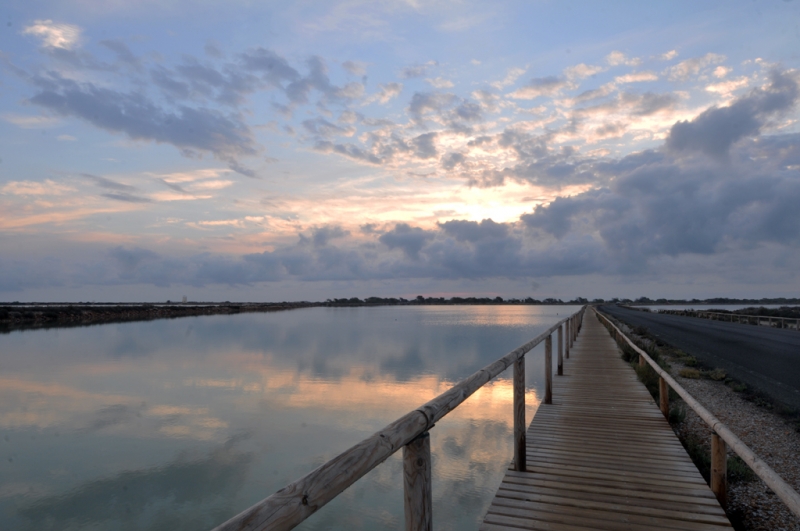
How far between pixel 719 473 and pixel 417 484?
319 cm

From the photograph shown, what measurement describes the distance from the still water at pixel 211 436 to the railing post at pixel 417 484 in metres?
4.72

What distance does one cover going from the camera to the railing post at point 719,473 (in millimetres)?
3943

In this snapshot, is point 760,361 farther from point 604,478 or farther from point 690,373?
point 604,478

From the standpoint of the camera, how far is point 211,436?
1045 centimetres

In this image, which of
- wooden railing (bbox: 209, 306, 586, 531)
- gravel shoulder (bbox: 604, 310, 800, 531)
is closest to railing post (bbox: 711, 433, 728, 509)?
gravel shoulder (bbox: 604, 310, 800, 531)

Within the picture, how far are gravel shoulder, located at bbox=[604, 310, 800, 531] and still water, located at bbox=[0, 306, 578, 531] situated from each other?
307cm

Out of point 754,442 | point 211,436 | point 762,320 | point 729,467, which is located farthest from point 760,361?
point 762,320

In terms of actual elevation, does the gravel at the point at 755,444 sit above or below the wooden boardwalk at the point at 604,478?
below

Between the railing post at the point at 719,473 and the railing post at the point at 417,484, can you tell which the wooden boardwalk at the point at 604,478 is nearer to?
the railing post at the point at 719,473

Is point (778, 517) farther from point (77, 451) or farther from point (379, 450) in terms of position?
point (77, 451)

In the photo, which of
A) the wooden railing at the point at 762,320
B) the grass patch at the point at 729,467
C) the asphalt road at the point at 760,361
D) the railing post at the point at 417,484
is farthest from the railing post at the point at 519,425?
the wooden railing at the point at 762,320

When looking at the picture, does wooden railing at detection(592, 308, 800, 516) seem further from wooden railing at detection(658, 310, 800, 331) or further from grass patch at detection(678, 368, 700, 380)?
wooden railing at detection(658, 310, 800, 331)

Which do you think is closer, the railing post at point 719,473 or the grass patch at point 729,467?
the railing post at point 719,473

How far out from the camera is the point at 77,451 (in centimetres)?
941
